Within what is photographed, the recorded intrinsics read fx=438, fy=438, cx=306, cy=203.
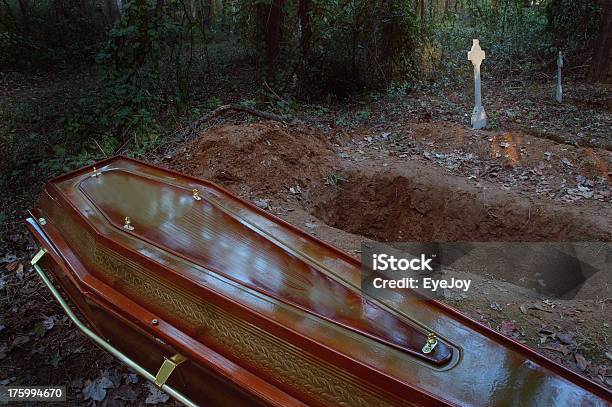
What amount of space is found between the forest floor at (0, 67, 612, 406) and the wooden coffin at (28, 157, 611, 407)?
0.69m

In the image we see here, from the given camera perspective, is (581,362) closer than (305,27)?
Yes

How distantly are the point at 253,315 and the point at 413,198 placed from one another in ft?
10.0

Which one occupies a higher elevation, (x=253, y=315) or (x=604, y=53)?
(x=604, y=53)

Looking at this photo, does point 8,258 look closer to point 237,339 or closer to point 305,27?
point 237,339

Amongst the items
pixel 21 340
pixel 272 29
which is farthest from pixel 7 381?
pixel 272 29

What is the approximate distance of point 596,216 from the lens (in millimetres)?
3736

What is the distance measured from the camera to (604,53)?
23.1ft

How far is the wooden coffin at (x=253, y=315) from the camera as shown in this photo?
1.49m

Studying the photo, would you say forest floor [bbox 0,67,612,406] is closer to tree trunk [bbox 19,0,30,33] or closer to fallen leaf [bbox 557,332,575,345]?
fallen leaf [bbox 557,332,575,345]

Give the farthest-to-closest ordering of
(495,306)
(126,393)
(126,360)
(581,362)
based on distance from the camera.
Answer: (495,306)
(126,393)
(581,362)
(126,360)

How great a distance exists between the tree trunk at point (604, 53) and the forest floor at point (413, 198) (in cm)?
108

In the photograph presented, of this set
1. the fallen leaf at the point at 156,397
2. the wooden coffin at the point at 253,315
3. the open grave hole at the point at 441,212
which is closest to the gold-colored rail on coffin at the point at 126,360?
the wooden coffin at the point at 253,315

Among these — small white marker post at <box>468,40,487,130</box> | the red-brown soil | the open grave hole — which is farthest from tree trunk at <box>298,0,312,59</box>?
the open grave hole

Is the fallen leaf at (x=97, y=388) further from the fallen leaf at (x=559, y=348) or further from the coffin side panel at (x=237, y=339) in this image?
the fallen leaf at (x=559, y=348)
